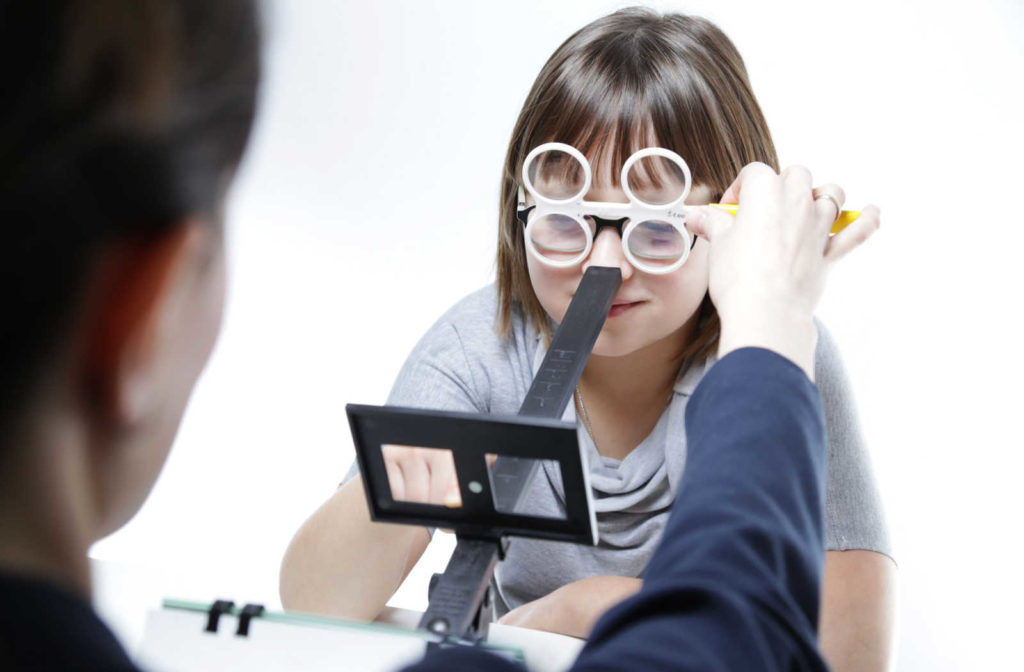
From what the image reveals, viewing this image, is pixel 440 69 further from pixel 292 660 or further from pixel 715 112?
pixel 292 660

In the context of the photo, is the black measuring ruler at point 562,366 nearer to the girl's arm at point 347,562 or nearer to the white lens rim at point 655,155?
the white lens rim at point 655,155

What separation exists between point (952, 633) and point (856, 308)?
1.73 ft

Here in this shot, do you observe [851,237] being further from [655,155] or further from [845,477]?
[845,477]

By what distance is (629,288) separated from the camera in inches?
33.9

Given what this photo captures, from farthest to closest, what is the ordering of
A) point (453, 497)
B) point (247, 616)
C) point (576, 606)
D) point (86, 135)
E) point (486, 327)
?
1. point (486, 327)
2. point (576, 606)
3. point (453, 497)
4. point (247, 616)
5. point (86, 135)

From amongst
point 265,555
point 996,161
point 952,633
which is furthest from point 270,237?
point 952,633

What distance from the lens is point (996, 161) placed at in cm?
156

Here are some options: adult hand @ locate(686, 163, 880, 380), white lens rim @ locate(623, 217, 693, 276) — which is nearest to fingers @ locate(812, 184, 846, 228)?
adult hand @ locate(686, 163, 880, 380)

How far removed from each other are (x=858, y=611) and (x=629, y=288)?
0.33m

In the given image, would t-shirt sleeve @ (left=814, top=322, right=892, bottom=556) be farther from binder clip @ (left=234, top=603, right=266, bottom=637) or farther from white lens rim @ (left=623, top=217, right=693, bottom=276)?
binder clip @ (left=234, top=603, right=266, bottom=637)

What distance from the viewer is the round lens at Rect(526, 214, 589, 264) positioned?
868 mm

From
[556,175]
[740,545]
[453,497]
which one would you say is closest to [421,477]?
[453,497]

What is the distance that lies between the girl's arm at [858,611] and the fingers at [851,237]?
1.17 feet

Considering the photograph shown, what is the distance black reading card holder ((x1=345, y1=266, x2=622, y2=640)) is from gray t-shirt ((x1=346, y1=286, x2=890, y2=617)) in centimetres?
37
